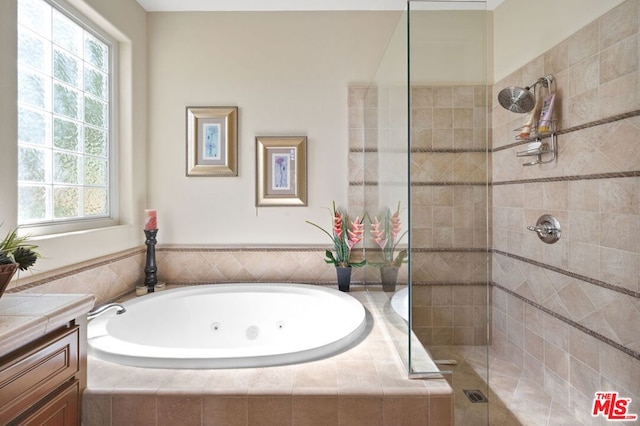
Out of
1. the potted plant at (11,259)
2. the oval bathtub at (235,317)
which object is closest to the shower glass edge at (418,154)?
the oval bathtub at (235,317)

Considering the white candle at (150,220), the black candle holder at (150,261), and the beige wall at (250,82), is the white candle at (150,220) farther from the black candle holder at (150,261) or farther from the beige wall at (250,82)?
the beige wall at (250,82)

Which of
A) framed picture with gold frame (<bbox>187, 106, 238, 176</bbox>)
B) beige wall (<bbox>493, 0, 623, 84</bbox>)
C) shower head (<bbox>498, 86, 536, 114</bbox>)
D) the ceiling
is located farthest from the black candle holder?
beige wall (<bbox>493, 0, 623, 84</bbox>)

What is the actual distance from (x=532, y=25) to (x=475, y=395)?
2215mm

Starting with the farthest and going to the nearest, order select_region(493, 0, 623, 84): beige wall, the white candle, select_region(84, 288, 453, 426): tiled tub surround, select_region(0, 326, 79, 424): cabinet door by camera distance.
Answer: the white candle, select_region(493, 0, 623, 84): beige wall, select_region(84, 288, 453, 426): tiled tub surround, select_region(0, 326, 79, 424): cabinet door

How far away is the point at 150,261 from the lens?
7.54 feet

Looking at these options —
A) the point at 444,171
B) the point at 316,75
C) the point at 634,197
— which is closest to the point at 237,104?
the point at 316,75

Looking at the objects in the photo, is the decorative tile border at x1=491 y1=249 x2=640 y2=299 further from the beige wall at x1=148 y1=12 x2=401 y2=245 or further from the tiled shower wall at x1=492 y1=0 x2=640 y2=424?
the beige wall at x1=148 y1=12 x2=401 y2=245

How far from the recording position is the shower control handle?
73.5 inches

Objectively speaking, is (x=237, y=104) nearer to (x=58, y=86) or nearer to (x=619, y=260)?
(x=58, y=86)

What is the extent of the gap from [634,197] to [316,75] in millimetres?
2005

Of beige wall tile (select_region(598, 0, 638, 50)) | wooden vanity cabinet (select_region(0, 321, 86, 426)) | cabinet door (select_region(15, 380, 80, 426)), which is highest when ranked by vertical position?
beige wall tile (select_region(598, 0, 638, 50))

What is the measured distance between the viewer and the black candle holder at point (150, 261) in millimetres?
2279

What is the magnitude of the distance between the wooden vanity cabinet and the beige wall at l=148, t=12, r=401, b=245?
1.42 metres

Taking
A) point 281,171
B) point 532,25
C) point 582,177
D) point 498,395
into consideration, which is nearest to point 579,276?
→ point 582,177
